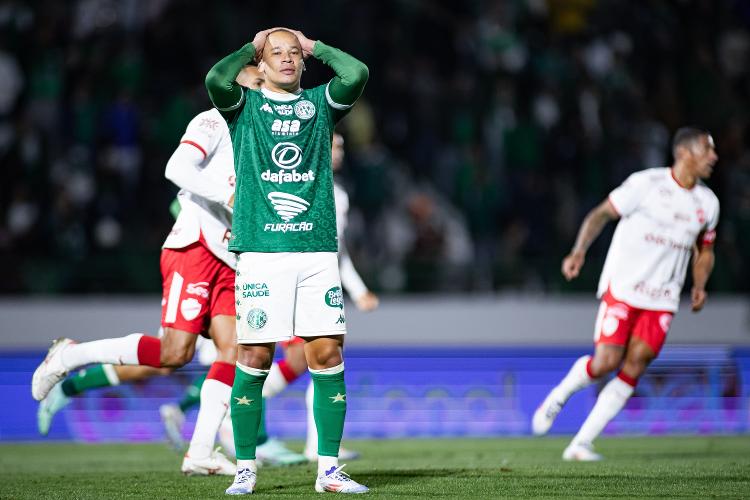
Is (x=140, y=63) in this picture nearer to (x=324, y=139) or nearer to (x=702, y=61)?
(x=702, y=61)

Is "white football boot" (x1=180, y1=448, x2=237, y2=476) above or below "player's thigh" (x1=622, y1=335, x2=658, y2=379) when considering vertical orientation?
below

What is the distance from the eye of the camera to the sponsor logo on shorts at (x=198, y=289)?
7949mm

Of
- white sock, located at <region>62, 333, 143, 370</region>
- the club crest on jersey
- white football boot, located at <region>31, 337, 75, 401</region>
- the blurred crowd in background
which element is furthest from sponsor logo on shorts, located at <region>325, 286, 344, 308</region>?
the blurred crowd in background

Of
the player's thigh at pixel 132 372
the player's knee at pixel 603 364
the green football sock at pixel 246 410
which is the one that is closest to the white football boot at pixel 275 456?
the player's thigh at pixel 132 372

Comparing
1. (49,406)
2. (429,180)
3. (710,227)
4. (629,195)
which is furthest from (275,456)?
(429,180)

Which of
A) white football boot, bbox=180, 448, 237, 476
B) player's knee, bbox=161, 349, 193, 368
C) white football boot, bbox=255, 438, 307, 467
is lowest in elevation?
white football boot, bbox=255, 438, 307, 467

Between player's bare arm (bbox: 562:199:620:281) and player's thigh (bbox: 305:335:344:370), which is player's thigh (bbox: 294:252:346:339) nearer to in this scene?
player's thigh (bbox: 305:335:344:370)

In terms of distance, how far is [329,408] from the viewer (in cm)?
669

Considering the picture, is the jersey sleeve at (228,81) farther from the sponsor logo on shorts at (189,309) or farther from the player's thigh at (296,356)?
the player's thigh at (296,356)

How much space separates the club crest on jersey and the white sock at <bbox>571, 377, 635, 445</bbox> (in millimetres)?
3813

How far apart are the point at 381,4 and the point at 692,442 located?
25.7ft

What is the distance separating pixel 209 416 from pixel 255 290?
150 cm

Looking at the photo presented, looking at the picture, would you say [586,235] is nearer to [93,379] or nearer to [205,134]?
[205,134]

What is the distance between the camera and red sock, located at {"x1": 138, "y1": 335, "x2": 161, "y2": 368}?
7.94m
